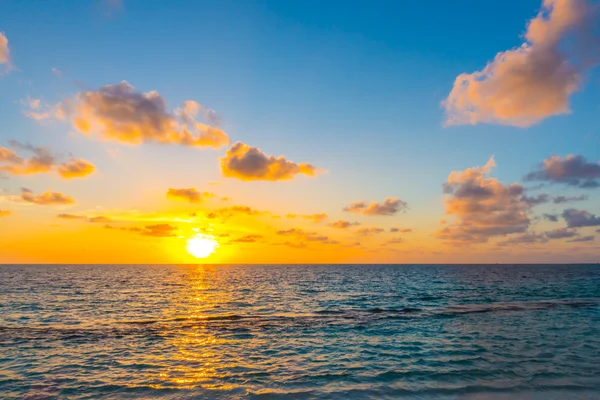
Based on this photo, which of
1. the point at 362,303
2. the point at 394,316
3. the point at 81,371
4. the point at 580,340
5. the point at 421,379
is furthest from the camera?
the point at 362,303

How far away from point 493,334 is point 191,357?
25.8 m

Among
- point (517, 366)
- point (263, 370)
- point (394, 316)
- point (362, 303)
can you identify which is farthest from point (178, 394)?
point (362, 303)

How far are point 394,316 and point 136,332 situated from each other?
1119 inches

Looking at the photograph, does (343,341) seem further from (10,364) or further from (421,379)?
(10,364)

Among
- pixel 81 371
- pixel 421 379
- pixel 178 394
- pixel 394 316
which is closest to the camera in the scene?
pixel 178 394

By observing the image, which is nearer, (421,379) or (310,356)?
(421,379)

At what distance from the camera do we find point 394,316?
4338 cm

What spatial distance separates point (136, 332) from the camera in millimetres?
33656

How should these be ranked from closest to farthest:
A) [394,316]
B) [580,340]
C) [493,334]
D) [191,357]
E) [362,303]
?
1. [191,357]
2. [580,340]
3. [493,334]
4. [394,316]
5. [362,303]

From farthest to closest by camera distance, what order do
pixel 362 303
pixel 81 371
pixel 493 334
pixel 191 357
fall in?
pixel 362 303
pixel 493 334
pixel 191 357
pixel 81 371

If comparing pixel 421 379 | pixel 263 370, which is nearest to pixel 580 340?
pixel 421 379

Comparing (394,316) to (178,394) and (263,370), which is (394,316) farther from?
(178,394)

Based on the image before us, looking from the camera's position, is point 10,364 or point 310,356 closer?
point 10,364

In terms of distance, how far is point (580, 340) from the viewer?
96.0ft
